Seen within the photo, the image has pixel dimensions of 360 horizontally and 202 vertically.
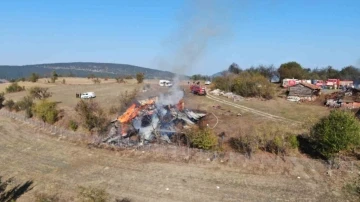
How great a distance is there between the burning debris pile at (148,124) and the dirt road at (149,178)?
3.28 meters

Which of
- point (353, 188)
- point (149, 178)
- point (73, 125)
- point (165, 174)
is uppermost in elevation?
point (73, 125)

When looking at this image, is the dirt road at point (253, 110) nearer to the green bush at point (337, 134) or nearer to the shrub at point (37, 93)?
the green bush at point (337, 134)

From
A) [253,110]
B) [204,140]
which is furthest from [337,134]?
[253,110]

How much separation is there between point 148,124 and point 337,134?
55.6ft

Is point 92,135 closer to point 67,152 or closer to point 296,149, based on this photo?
point 67,152

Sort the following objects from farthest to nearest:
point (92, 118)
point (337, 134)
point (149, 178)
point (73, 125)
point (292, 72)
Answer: point (292, 72) < point (73, 125) < point (92, 118) < point (337, 134) < point (149, 178)

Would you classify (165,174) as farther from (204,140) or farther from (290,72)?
(290,72)

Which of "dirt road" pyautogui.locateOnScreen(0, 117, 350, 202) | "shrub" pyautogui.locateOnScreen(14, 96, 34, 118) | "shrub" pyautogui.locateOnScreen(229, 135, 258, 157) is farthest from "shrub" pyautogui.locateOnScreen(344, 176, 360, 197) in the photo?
"shrub" pyautogui.locateOnScreen(14, 96, 34, 118)

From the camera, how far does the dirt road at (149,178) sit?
72.3ft

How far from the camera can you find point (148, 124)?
34.7 meters

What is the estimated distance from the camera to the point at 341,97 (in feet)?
191

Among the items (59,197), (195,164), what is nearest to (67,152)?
(59,197)

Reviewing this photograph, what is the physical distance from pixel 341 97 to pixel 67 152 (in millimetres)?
45594

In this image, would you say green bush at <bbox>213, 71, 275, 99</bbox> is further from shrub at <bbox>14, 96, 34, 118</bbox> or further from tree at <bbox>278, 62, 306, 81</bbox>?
tree at <bbox>278, 62, 306, 81</bbox>
